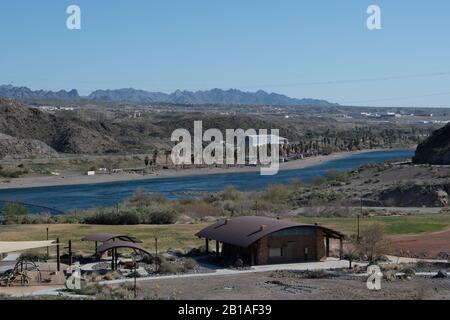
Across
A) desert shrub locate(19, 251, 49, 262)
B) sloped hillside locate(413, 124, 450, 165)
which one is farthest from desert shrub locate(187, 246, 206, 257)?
sloped hillside locate(413, 124, 450, 165)

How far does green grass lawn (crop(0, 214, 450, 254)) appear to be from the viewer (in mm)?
47906

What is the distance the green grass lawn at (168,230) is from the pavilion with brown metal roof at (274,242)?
5.79 metres

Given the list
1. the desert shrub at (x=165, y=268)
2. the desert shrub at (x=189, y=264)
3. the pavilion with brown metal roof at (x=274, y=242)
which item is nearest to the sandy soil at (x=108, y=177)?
the pavilion with brown metal roof at (x=274, y=242)

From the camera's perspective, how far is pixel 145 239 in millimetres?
49031

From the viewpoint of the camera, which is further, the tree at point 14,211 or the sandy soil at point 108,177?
the sandy soil at point 108,177

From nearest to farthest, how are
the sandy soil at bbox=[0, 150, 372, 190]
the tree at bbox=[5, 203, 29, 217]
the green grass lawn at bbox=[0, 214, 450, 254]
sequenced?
the green grass lawn at bbox=[0, 214, 450, 254]
the tree at bbox=[5, 203, 29, 217]
the sandy soil at bbox=[0, 150, 372, 190]

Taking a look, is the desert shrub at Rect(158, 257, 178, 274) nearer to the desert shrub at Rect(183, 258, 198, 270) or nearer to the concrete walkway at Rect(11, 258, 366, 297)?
the desert shrub at Rect(183, 258, 198, 270)

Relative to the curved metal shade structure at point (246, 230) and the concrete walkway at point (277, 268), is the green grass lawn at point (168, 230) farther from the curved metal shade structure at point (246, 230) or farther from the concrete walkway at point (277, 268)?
the concrete walkway at point (277, 268)

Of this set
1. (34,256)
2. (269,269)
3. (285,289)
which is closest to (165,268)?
(269,269)

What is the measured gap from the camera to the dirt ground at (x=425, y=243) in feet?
145

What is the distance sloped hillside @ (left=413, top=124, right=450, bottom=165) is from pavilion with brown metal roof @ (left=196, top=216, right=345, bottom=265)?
62683mm

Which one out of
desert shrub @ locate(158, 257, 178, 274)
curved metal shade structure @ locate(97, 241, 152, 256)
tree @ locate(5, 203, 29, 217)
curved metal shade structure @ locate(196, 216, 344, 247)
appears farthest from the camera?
tree @ locate(5, 203, 29, 217)

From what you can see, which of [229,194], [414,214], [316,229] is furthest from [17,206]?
[316,229]
